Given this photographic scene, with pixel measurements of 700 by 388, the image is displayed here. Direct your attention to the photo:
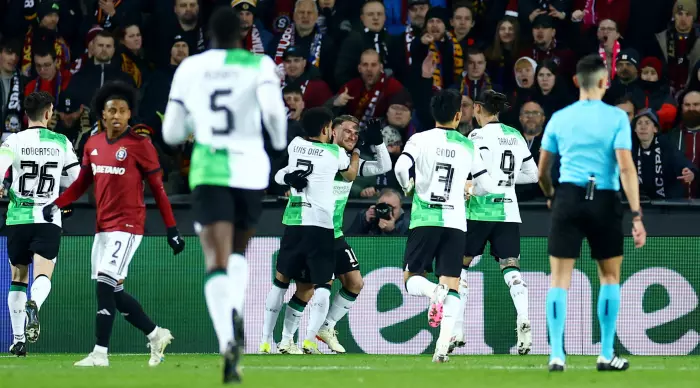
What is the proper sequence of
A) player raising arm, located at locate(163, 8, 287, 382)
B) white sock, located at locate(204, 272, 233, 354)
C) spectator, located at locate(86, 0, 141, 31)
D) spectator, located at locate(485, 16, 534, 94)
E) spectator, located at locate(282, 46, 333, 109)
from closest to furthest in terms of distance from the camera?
1. white sock, located at locate(204, 272, 233, 354)
2. player raising arm, located at locate(163, 8, 287, 382)
3. spectator, located at locate(282, 46, 333, 109)
4. spectator, located at locate(485, 16, 534, 94)
5. spectator, located at locate(86, 0, 141, 31)

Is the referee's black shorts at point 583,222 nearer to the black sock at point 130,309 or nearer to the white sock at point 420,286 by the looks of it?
→ the white sock at point 420,286

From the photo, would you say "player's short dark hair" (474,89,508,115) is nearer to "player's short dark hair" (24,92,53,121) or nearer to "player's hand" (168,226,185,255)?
"player's hand" (168,226,185,255)

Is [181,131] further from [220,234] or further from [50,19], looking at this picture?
[50,19]

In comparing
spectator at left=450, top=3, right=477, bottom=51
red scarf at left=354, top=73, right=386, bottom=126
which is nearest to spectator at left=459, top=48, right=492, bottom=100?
spectator at left=450, top=3, right=477, bottom=51

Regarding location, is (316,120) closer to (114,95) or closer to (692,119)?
(114,95)

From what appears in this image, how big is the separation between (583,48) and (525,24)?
88cm

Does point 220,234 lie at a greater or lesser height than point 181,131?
lesser

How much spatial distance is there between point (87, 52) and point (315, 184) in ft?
20.7

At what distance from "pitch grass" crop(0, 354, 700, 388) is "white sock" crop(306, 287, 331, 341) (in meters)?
0.92

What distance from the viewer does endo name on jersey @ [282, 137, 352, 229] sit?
13797 mm

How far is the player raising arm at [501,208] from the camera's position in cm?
1384

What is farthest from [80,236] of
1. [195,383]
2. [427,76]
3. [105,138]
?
[195,383]

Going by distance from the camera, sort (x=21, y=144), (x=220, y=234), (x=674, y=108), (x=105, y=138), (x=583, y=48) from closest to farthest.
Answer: (x=220, y=234)
(x=105, y=138)
(x=21, y=144)
(x=674, y=108)
(x=583, y=48)

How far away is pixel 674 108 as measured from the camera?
17.2 meters
